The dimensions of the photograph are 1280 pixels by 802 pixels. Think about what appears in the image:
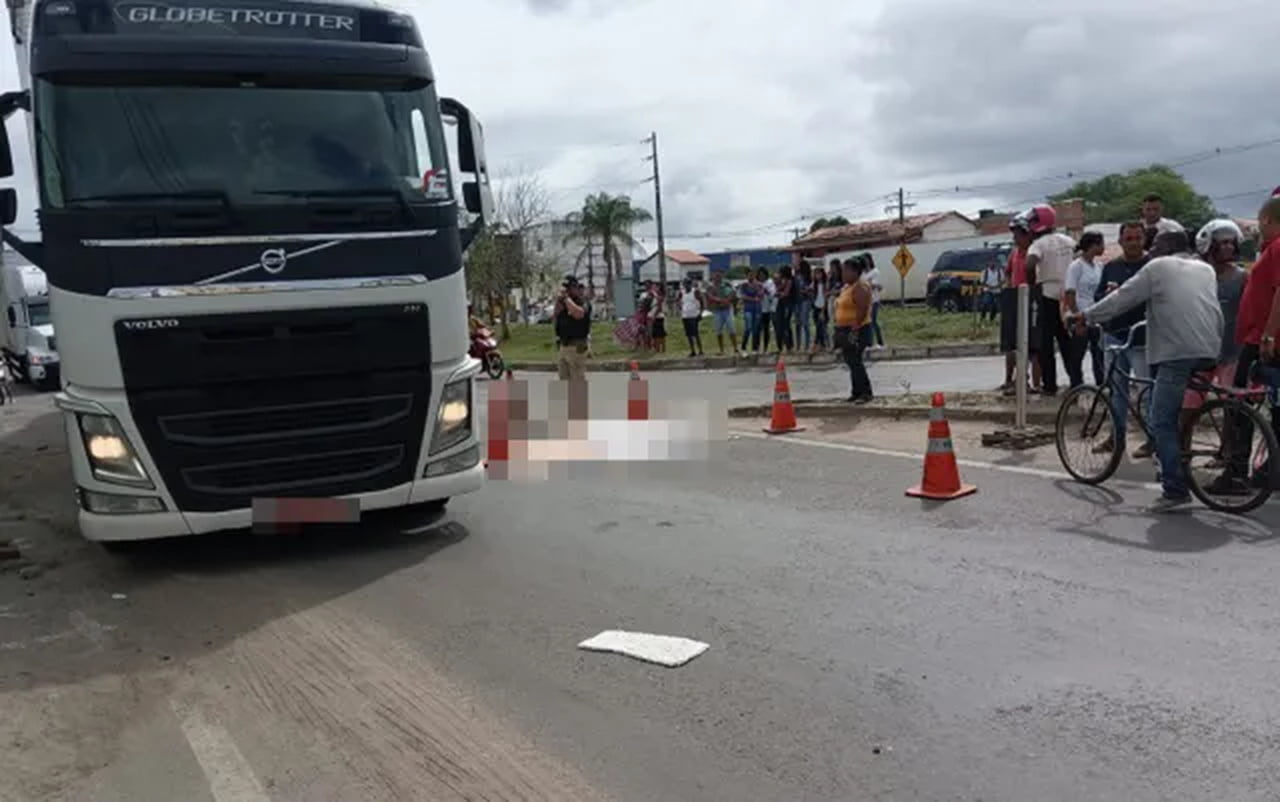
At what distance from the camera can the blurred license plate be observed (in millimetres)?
6203

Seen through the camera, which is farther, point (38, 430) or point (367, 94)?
point (38, 430)

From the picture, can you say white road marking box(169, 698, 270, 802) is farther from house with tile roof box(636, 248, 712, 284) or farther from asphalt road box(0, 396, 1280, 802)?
house with tile roof box(636, 248, 712, 284)

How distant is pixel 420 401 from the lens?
650 centimetres

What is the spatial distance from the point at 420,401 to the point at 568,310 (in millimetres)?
6423

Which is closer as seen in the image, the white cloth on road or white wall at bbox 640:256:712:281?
the white cloth on road

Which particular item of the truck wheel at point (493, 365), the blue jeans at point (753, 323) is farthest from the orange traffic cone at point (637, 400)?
the blue jeans at point (753, 323)

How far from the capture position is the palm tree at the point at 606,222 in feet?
202

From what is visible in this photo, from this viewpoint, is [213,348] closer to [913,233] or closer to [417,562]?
[417,562]

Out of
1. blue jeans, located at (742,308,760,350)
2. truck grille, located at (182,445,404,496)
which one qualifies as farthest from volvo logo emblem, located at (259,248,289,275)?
blue jeans, located at (742,308,760,350)

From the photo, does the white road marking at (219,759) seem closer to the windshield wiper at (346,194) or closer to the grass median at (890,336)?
the windshield wiper at (346,194)

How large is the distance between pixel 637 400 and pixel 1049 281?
166 inches

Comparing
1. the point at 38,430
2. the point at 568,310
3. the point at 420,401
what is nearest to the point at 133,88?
the point at 420,401

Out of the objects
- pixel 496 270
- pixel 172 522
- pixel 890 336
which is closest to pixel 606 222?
pixel 496 270

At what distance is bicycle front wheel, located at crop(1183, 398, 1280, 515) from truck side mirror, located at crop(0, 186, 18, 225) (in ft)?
24.6
